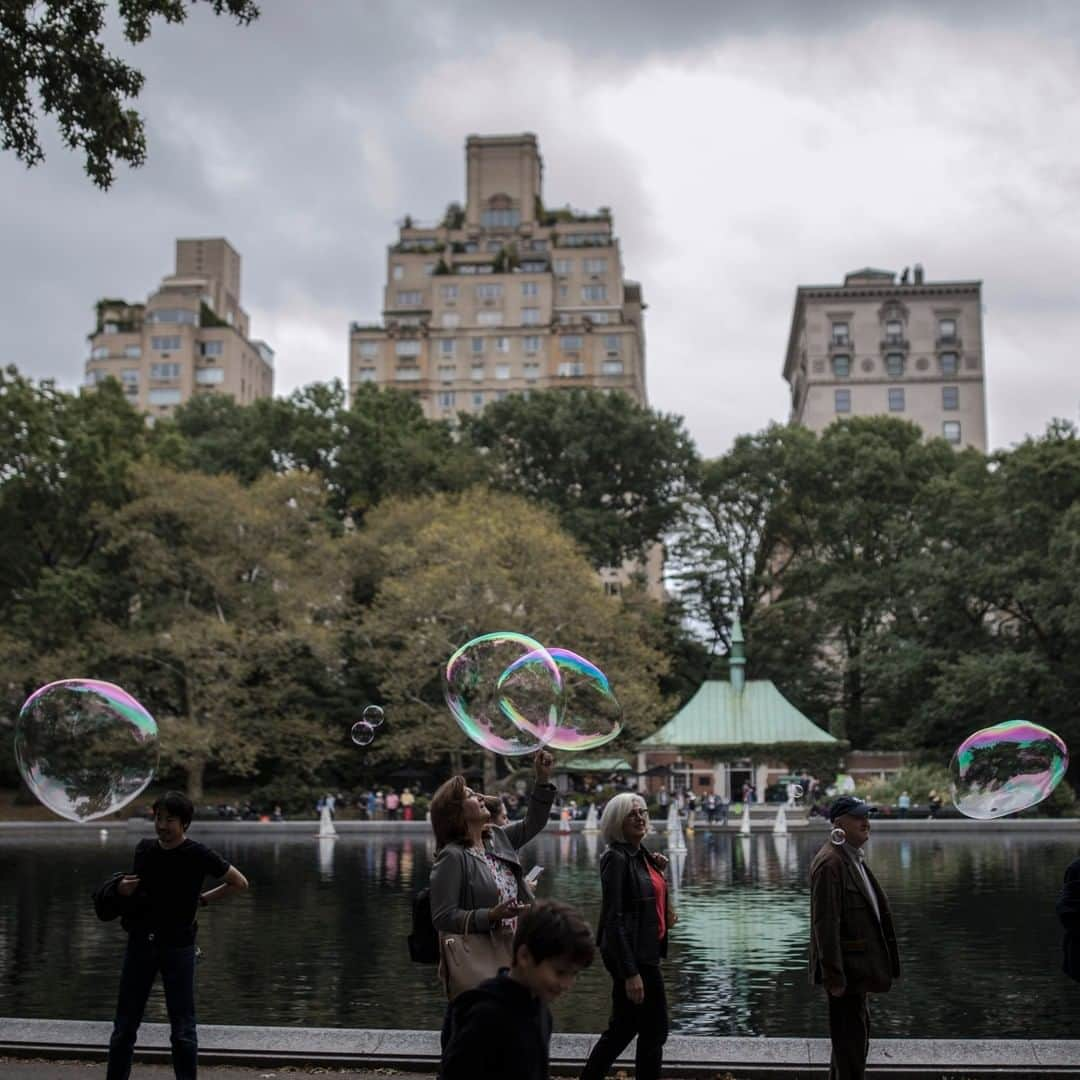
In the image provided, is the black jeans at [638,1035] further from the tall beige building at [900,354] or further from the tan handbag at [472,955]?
the tall beige building at [900,354]

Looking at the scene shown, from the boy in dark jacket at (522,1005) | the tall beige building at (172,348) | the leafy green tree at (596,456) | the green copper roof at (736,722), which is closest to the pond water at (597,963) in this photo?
the boy in dark jacket at (522,1005)

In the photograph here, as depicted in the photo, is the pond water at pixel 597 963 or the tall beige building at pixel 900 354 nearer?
the pond water at pixel 597 963

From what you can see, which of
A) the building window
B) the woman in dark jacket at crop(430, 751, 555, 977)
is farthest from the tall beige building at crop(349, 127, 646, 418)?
the woman in dark jacket at crop(430, 751, 555, 977)

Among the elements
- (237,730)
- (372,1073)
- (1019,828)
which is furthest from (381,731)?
(372,1073)

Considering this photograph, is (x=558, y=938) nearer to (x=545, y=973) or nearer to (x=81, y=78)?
(x=545, y=973)

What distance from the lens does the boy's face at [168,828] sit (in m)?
8.91

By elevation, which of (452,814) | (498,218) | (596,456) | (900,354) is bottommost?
(452,814)

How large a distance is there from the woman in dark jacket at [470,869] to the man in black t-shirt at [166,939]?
1595 mm

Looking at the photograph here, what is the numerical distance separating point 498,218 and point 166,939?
129 metres

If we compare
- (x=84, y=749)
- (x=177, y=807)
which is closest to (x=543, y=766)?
(x=177, y=807)

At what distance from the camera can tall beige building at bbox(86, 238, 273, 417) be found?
5059 inches

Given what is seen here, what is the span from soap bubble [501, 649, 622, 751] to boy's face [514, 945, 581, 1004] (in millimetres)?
6863

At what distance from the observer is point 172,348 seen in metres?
129

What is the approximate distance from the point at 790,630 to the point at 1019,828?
24.8 meters
